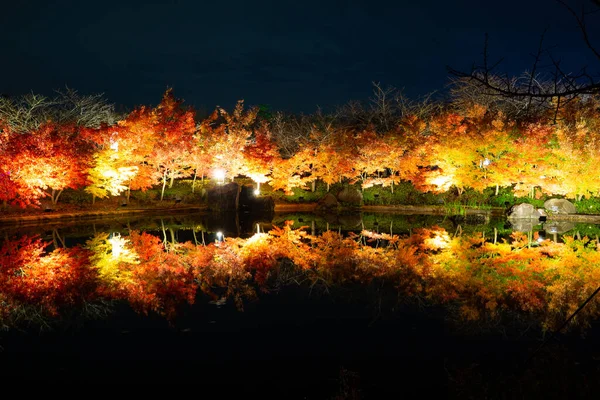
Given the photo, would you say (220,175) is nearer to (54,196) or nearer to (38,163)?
(54,196)

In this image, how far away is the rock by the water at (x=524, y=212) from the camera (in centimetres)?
2273

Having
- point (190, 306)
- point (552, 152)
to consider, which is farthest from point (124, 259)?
point (552, 152)

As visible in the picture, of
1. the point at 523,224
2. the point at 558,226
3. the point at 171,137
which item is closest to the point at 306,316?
the point at 523,224

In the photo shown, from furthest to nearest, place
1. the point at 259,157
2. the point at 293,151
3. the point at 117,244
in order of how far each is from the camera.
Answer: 1. the point at 293,151
2. the point at 259,157
3. the point at 117,244

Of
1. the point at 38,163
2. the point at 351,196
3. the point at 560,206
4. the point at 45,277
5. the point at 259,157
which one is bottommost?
the point at 45,277

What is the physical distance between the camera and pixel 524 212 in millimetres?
22750

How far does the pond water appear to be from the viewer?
520 cm

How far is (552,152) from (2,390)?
24811mm

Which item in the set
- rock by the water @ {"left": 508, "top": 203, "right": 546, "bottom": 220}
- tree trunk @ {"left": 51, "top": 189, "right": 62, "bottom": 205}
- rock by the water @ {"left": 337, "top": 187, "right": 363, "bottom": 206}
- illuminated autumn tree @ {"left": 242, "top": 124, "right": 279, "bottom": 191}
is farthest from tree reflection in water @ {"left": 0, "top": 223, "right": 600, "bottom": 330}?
illuminated autumn tree @ {"left": 242, "top": 124, "right": 279, "bottom": 191}

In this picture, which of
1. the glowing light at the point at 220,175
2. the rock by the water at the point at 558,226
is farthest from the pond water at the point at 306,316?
the glowing light at the point at 220,175

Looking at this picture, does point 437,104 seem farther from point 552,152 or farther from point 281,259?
point 281,259

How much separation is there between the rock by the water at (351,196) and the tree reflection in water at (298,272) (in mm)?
13450

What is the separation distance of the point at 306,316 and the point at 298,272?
3.19m

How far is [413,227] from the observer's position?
19609 mm
